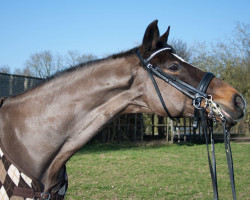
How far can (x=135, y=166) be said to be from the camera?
10.3 meters

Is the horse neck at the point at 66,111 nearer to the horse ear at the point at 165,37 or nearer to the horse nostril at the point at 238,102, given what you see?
the horse ear at the point at 165,37

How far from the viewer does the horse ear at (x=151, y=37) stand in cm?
243

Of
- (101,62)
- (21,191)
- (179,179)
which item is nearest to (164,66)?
(101,62)

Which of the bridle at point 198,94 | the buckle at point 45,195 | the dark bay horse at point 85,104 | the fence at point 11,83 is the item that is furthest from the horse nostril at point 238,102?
the fence at point 11,83

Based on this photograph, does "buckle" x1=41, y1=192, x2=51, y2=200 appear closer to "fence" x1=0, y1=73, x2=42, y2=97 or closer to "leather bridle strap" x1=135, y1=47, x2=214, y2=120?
"leather bridle strap" x1=135, y1=47, x2=214, y2=120

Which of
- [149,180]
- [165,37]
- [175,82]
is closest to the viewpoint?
[175,82]

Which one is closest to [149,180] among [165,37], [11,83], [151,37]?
[165,37]

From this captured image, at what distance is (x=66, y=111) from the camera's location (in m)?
2.47

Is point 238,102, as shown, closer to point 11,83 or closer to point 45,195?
point 45,195

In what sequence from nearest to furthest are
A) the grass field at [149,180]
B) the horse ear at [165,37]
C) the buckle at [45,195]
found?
the buckle at [45,195] → the horse ear at [165,37] → the grass field at [149,180]

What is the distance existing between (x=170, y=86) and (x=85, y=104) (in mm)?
801

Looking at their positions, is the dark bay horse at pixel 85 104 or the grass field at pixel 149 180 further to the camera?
the grass field at pixel 149 180

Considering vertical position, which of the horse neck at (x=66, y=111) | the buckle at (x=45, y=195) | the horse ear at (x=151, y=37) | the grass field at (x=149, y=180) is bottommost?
the grass field at (x=149, y=180)

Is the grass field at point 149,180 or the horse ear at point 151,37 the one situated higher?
the horse ear at point 151,37
